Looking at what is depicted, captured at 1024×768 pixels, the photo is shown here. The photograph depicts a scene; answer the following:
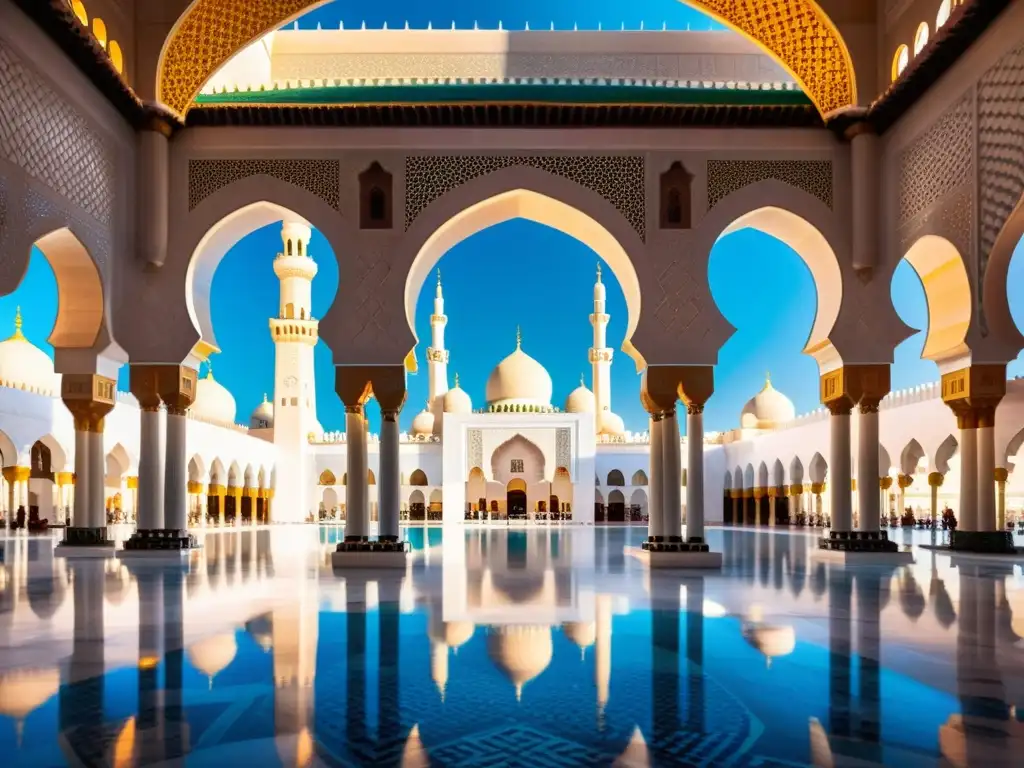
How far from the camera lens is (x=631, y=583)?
636cm

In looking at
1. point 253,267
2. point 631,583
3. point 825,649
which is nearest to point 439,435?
point 253,267

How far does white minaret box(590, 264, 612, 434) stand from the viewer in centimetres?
2720

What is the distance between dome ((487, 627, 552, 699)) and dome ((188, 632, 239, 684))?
95cm

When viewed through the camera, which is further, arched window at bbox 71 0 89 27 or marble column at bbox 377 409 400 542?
marble column at bbox 377 409 400 542

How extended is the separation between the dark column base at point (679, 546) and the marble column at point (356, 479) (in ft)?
8.01

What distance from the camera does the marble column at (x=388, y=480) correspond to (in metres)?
7.91

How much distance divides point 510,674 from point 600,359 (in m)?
24.7

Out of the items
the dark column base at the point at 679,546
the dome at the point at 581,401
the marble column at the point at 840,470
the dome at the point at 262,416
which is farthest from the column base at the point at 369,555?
the dome at the point at 262,416

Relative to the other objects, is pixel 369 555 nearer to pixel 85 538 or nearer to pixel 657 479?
pixel 657 479

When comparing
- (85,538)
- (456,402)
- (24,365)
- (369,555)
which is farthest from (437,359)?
(369,555)

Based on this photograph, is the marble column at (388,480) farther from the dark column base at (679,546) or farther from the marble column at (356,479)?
the dark column base at (679,546)

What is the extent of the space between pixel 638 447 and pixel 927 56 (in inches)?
751

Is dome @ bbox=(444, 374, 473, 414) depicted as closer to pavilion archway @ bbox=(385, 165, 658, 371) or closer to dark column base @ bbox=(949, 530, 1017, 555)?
pavilion archway @ bbox=(385, 165, 658, 371)

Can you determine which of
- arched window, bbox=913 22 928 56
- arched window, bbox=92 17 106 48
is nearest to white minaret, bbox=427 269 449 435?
arched window, bbox=92 17 106 48
